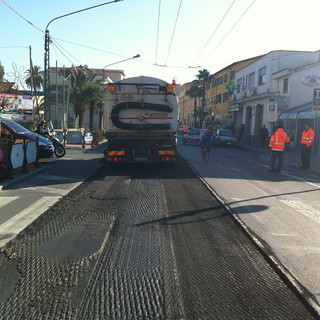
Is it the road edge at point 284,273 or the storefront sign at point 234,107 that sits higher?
the storefront sign at point 234,107

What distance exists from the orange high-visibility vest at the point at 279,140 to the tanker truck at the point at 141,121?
3957 mm

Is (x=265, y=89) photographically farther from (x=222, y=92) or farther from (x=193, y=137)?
(x=222, y=92)

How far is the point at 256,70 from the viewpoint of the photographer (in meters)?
37.6

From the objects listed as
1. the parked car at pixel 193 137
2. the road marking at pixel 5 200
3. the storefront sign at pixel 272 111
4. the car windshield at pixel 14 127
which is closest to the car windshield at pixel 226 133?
the parked car at pixel 193 137

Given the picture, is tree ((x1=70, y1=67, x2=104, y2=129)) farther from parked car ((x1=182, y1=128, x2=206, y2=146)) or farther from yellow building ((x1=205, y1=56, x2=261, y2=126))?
yellow building ((x1=205, y1=56, x2=261, y2=126))

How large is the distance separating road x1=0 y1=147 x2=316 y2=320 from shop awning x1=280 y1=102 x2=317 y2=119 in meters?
18.5

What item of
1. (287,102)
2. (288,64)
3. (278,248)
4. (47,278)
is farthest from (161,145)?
(288,64)

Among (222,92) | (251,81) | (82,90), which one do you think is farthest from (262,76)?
(222,92)

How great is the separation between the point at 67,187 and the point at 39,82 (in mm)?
38665

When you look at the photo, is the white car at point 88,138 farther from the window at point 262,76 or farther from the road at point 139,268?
the window at point 262,76

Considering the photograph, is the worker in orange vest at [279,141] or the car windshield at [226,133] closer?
the worker in orange vest at [279,141]

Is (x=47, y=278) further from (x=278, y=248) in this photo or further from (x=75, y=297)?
(x=278, y=248)

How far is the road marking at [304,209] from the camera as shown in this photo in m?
7.14

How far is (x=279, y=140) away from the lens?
1388 cm
